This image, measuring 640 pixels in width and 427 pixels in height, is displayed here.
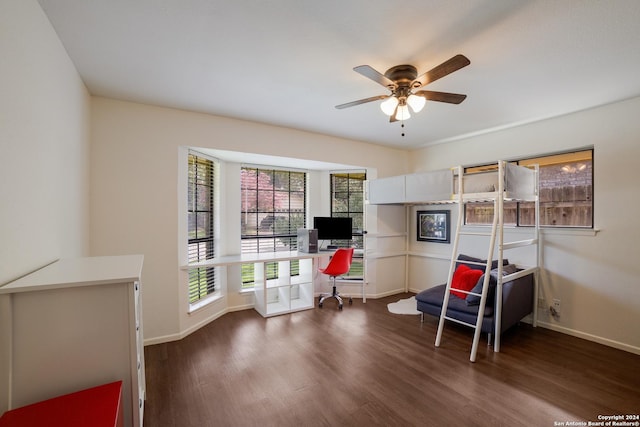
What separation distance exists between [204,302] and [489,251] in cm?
356

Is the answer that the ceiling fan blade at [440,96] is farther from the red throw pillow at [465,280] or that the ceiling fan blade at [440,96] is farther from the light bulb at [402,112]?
the red throw pillow at [465,280]

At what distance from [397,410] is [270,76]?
9.65ft

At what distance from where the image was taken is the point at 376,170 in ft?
15.9

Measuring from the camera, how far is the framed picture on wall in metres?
4.60

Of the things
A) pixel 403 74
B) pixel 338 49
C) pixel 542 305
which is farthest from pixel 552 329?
pixel 338 49

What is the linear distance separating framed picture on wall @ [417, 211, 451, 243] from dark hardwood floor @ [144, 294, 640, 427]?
5.36 feet

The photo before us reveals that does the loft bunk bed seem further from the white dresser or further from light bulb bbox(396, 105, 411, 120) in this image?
the white dresser

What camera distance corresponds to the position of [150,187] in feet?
9.87

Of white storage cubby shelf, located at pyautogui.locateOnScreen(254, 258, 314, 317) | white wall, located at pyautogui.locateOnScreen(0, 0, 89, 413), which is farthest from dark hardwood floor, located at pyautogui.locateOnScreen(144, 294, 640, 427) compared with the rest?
white wall, located at pyautogui.locateOnScreen(0, 0, 89, 413)

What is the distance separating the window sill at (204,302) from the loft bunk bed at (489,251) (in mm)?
2859

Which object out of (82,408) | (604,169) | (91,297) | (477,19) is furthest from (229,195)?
(604,169)

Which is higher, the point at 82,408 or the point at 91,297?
the point at 91,297

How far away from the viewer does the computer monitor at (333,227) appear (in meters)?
4.68

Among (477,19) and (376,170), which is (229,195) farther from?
(477,19)
